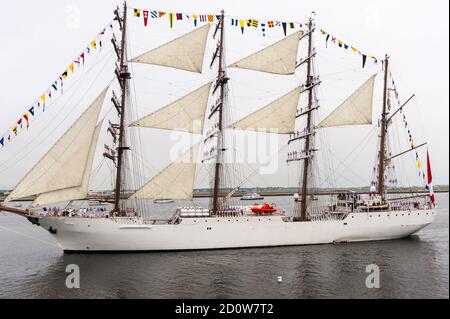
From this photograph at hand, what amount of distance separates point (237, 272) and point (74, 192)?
1146 cm

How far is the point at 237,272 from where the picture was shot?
19203 mm

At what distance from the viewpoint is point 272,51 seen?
94.0 ft

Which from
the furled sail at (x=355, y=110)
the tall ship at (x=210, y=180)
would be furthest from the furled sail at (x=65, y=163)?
the furled sail at (x=355, y=110)

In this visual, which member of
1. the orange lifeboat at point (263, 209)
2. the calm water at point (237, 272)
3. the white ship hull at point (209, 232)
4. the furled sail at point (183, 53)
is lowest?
the calm water at point (237, 272)

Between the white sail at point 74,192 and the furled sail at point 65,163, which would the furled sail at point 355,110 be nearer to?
the white sail at point 74,192

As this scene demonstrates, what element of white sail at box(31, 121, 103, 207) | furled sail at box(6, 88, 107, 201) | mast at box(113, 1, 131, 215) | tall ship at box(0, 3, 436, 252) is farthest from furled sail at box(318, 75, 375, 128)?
furled sail at box(6, 88, 107, 201)

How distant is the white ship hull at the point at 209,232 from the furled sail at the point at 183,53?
1156cm

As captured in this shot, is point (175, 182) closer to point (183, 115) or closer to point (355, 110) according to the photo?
point (183, 115)

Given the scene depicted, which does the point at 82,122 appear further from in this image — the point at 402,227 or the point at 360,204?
the point at 402,227

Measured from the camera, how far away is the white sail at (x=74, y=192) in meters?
21.7

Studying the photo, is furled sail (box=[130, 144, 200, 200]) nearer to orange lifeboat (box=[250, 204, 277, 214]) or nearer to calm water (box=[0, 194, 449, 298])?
calm water (box=[0, 194, 449, 298])

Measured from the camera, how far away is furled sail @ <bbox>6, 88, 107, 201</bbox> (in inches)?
846

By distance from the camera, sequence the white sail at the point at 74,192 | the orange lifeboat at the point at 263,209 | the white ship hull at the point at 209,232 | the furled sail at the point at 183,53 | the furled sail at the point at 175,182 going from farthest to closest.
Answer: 1. the furled sail at the point at 183,53
2. the orange lifeboat at the point at 263,209
3. the furled sail at the point at 175,182
4. the white ship hull at the point at 209,232
5. the white sail at the point at 74,192
